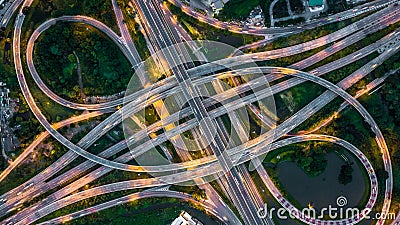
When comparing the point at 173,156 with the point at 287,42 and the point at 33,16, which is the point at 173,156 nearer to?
the point at 287,42

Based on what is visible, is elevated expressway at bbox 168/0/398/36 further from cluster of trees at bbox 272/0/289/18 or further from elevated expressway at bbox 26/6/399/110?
cluster of trees at bbox 272/0/289/18

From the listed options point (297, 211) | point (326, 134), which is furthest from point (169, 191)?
point (326, 134)

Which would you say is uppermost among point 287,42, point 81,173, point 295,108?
point 287,42

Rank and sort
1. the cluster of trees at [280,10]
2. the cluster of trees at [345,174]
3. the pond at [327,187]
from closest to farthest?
the cluster of trees at [345,174]
the cluster of trees at [280,10]
the pond at [327,187]

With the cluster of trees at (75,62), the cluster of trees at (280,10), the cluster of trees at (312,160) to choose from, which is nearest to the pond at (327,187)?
the cluster of trees at (312,160)

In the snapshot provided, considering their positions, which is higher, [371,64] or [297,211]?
[371,64]

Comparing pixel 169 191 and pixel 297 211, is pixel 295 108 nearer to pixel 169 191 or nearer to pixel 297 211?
pixel 297 211

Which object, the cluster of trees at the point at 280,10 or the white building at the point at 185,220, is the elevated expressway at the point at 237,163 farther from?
the cluster of trees at the point at 280,10
